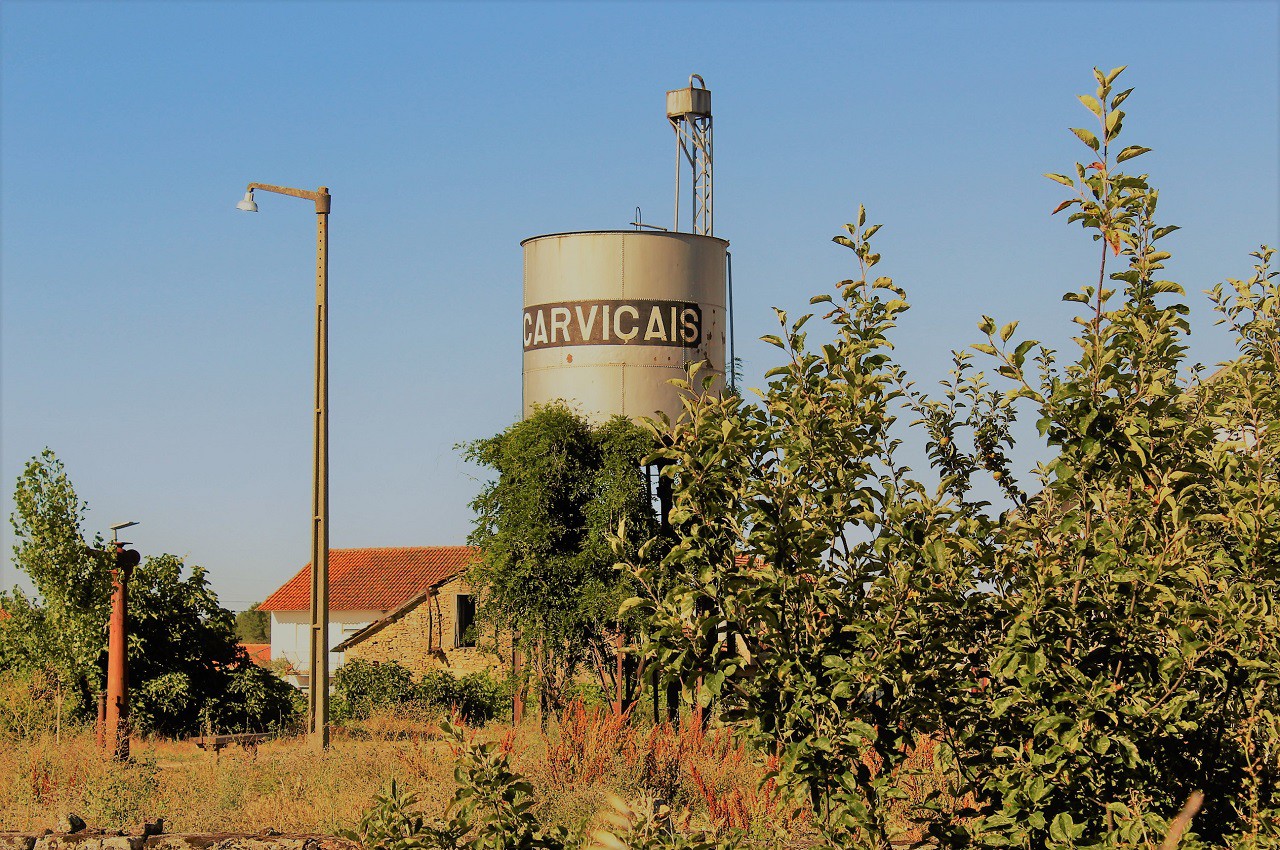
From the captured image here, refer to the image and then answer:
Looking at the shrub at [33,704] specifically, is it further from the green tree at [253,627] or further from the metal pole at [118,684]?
the green tree at [253,627]

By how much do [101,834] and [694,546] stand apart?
25.1 ft

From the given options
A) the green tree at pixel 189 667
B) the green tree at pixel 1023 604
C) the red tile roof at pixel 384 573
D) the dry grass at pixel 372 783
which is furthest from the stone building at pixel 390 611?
the green tree at pixel 1023 604

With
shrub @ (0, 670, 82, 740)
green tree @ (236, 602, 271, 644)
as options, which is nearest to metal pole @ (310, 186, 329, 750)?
shrub @ (0, 670, 82, 740)

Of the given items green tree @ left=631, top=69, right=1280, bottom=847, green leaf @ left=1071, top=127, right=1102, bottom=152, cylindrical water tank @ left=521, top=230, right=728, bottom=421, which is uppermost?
cylindrical water tank @ left=521, top=230, right=728, bottom=421

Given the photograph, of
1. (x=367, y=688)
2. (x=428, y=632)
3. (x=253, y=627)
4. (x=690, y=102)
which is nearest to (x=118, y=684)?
(x=690, y=102)

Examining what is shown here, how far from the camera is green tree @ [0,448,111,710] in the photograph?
60.8 ft

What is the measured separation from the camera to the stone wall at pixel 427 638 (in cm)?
3541

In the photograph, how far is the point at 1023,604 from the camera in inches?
181

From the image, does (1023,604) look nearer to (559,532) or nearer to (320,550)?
(320,550)

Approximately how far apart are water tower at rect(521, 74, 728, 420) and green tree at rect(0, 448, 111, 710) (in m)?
6.72

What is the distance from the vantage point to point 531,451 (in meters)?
19.5

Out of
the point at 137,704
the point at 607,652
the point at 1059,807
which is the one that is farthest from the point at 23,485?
the point at 1059,807

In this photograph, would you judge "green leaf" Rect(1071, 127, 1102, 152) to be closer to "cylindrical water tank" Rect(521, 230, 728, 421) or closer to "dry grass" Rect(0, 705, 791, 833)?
"dry grass" Rect(0, 705, 791, 833)

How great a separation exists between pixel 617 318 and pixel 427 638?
19.2 m
